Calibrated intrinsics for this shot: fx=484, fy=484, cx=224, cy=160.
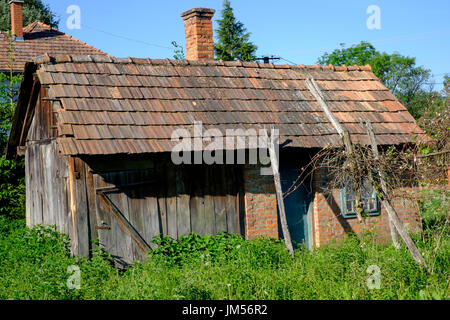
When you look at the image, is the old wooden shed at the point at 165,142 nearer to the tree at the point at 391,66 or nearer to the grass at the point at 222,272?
the grass at the point at 222,272

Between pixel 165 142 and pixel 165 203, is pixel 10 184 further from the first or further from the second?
pixel 165 142

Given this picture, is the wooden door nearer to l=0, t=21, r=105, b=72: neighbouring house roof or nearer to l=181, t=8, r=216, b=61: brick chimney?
l=181, t=8, r=216, b=61: brick chimney

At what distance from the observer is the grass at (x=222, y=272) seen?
654 centimetres

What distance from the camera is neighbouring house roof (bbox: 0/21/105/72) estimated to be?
2269cm

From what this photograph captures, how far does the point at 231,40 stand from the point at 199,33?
25.5 m

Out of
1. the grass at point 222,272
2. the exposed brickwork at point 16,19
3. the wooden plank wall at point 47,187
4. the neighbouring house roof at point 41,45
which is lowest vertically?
the grass at point 222,272

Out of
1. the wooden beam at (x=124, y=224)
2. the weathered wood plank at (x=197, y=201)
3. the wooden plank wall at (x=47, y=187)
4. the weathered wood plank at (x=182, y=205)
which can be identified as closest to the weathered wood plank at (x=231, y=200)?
the weathered wood plank at (x=197, y=201)

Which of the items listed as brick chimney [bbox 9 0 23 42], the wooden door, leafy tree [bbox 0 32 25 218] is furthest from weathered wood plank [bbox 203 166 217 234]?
brick chimney [bbox 9 0 23 42]

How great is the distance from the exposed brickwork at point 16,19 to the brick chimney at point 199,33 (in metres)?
14.7

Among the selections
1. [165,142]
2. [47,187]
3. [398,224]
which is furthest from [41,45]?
[398,224]

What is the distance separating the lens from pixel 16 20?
78.6 feet

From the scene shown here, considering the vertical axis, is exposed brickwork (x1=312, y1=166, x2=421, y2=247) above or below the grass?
above

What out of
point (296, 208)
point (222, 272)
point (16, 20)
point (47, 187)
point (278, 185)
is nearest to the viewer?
point (222, 272)
